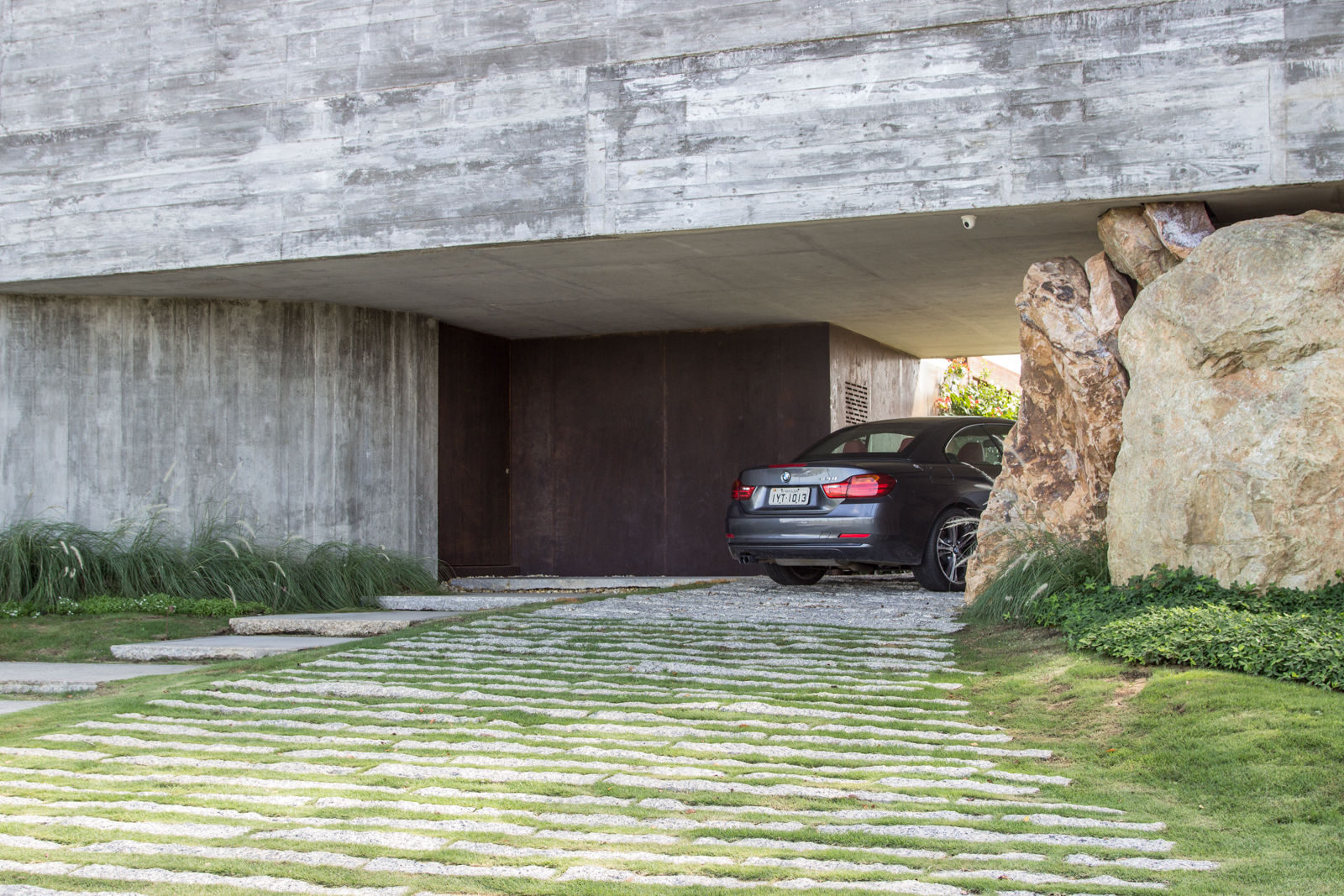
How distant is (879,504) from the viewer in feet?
30.4

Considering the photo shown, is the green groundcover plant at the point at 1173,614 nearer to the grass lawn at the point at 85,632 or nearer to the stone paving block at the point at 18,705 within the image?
the stone paving block at the point at 18,705

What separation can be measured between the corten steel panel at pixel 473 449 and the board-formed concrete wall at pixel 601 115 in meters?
3.64

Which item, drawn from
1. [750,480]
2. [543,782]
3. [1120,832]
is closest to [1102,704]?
[1120,832]

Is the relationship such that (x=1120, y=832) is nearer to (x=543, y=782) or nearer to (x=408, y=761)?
(x=543, y=782)

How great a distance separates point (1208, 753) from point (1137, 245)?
12.9ft

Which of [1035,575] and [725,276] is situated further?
[725,276]

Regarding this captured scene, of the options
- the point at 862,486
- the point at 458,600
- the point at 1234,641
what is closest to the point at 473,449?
the point at 458,600

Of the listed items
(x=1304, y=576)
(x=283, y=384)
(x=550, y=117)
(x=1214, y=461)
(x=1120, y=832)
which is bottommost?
(x=1120, y=832)

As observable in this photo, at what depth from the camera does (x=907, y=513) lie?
369 inches

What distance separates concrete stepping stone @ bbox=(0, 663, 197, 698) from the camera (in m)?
7.05

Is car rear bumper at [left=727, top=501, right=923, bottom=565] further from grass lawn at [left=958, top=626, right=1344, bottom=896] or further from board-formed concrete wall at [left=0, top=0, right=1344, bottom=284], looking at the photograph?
grass lawn at [left=958, top=626, right=1344, bottom=896]

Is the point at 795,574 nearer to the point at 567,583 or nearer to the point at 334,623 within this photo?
the point at 567,583

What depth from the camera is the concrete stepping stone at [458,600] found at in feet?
31.9

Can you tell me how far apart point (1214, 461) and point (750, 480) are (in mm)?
3863
